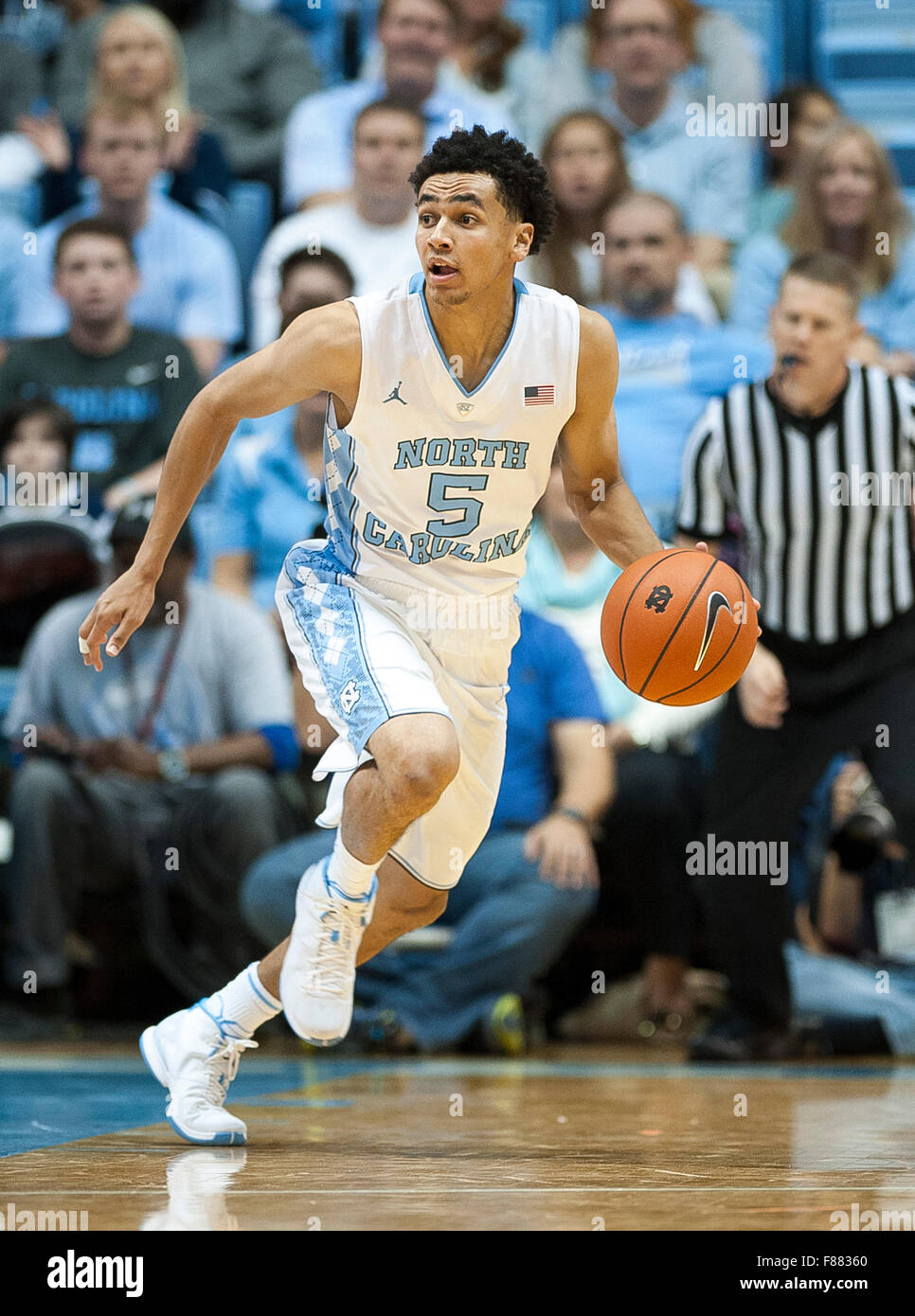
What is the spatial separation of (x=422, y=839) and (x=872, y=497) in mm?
2912

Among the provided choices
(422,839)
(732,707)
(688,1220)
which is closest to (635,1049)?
(732,707)

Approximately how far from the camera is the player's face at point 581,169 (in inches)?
276

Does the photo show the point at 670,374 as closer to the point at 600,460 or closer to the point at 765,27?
the point at 765,27

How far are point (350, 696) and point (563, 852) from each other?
2.57m

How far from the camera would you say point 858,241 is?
273 inches

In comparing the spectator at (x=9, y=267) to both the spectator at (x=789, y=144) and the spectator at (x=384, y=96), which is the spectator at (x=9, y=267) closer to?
the spectator at (x=384, y=96)

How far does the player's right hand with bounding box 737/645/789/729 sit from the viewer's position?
5.44 metres

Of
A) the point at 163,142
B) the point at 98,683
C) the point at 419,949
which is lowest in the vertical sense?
the point at 419,949

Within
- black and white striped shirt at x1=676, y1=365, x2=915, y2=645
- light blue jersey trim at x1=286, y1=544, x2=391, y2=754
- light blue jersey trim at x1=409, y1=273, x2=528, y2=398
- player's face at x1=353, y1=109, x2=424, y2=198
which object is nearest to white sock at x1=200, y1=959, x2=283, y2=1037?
light blue jersey trim at x1=286, y1=544, x2=391, y2=754

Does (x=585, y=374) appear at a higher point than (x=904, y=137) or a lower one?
lower

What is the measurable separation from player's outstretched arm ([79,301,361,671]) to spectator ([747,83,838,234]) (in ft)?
13.9

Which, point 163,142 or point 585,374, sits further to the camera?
point 163,142
